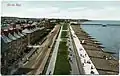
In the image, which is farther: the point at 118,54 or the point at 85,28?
the point at 85,28

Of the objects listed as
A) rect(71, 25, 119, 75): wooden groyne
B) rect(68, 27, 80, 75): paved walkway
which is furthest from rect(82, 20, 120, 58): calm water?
rect(68, 27, 80, 75): paved walkway

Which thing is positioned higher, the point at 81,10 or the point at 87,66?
the point at 81,10

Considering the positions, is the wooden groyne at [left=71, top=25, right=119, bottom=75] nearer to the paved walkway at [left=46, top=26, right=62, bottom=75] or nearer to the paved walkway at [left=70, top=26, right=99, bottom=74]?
the paved walkway at [left=70, top=26, right=99, bottom=74]

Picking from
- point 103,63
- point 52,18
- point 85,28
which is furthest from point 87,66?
point 52,18

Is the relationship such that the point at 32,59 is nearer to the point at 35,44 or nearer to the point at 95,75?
the point at 35,44

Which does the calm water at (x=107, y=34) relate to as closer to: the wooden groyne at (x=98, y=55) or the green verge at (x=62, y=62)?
the wooden groyne at (x=98, y=55)

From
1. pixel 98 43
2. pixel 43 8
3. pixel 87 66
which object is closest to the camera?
pixel 43 8
